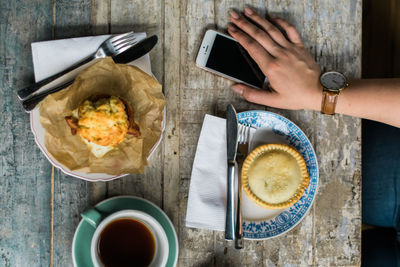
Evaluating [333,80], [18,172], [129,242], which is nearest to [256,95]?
[333,80]

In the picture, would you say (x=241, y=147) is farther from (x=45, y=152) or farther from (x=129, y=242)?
(x=45, y=152)

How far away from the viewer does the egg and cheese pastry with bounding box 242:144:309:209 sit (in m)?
0.96

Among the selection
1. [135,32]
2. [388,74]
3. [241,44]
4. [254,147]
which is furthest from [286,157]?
[388,74]

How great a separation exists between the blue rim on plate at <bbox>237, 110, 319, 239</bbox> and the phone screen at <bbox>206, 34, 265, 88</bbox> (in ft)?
0.35

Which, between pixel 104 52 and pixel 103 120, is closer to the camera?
pixel 103 120

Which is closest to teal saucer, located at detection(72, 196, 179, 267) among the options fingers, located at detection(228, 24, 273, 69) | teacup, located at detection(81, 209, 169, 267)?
teacup, located at detection(81, 209, 169, 267)

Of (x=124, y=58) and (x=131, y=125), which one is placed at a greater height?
(x=124, y=58)

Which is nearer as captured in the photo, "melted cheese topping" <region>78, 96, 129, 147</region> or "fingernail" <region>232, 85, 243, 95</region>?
"melted cheese topping" <region>78, 96, 129, 147</region>

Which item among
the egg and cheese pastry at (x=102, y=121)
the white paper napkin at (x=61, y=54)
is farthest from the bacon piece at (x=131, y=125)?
the white paper napkin at (x=61, y=54)

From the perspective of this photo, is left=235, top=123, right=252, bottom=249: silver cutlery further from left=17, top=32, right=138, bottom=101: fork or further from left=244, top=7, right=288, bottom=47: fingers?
left=17, top=32, right=138, bottom=101: fork

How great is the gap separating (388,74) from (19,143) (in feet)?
4.47

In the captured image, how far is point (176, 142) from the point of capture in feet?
3.28

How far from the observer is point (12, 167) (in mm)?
985

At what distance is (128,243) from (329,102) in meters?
0.68
